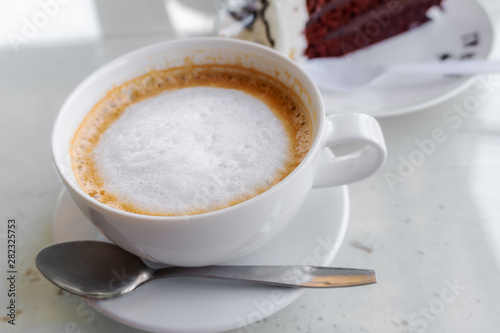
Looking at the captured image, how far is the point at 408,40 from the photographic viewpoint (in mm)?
1481

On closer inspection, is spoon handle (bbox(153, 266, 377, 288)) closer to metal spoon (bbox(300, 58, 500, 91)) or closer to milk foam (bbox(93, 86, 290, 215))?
milk foam (bbox(93, 86, 290, 215))

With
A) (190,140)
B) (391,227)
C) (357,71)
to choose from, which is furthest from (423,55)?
(190,140)

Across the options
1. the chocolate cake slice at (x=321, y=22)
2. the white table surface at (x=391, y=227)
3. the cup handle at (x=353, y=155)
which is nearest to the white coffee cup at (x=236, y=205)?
the cup handle at (x=353, y=155)

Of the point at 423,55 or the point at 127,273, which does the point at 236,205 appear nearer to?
the point at 127,273

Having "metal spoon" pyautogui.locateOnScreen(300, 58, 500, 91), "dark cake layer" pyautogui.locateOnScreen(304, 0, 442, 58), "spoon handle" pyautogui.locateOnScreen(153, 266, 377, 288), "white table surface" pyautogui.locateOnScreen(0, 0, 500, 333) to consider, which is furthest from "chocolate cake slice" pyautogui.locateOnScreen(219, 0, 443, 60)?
"spoon handle" pyautogui.locateOnScreen(153, 266, 377, 288)

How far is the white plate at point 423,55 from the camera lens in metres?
1.19

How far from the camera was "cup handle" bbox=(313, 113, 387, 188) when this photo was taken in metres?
0.75

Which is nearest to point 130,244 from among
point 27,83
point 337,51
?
point 27,83

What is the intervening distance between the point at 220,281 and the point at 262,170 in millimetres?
188

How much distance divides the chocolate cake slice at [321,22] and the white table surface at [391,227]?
42cm

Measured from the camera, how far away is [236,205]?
64cm

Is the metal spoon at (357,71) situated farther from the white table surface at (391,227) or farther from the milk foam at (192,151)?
the milk foam at (192,151)

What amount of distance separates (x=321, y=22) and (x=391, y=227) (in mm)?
813

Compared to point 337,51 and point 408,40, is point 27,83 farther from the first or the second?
point 408,40
